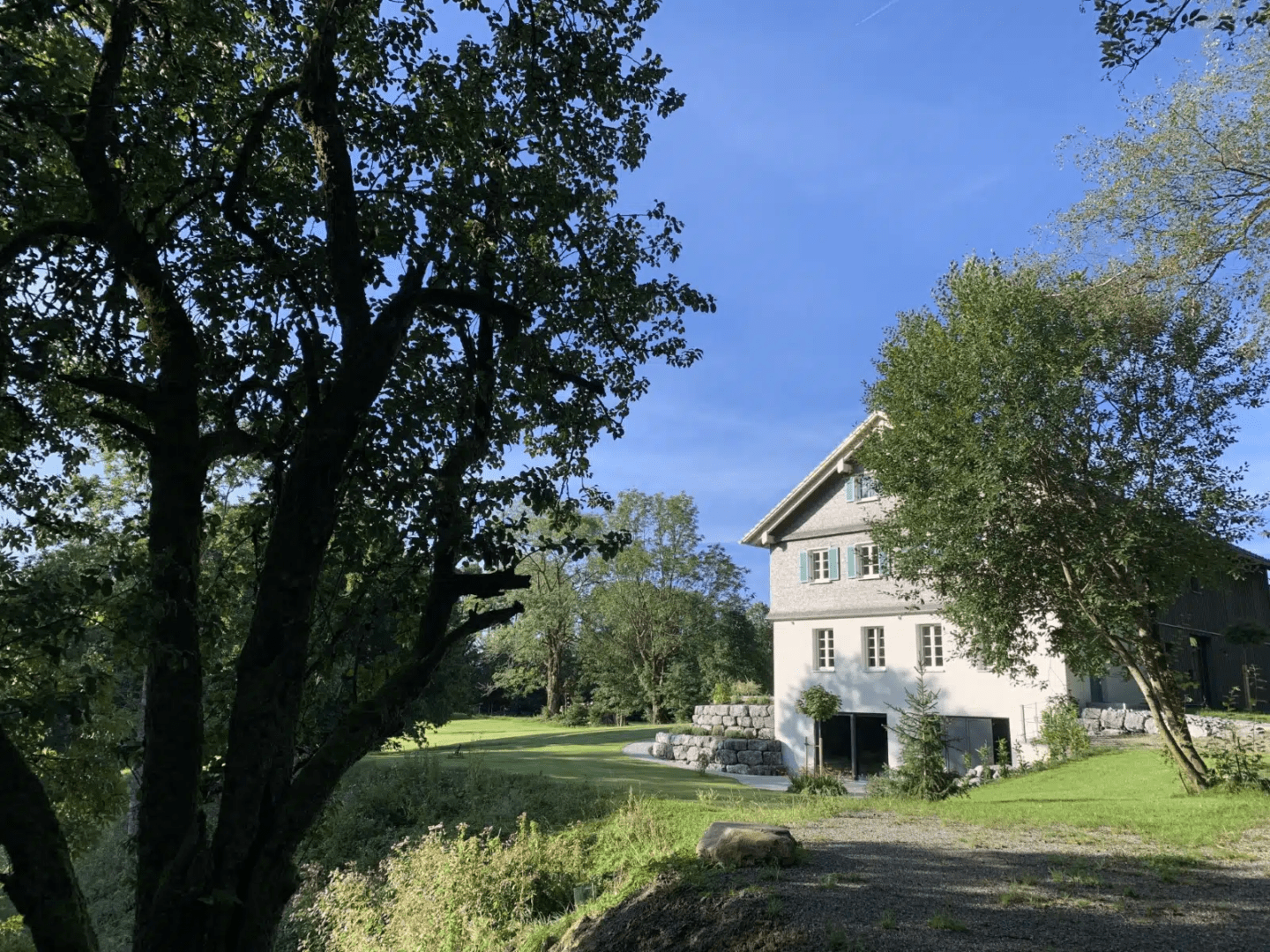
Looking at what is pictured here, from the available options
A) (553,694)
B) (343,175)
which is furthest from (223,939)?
(553,694)

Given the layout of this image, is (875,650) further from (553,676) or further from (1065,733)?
(553,676)

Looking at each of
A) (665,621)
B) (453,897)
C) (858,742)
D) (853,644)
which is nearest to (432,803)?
(453,897)

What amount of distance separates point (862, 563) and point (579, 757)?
11.5 metres

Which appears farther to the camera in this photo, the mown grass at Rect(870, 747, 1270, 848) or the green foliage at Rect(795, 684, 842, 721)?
the green foliage at Rect(795, 684, 842, 721)

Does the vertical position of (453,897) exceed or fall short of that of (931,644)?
it falls short

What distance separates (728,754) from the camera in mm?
26953

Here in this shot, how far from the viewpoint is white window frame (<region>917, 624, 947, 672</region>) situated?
24.6m

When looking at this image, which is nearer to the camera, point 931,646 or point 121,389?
point 121,389

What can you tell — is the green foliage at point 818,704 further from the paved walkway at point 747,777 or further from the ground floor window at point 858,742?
the ground floor window at point 858,742

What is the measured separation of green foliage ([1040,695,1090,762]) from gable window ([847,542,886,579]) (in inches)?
274

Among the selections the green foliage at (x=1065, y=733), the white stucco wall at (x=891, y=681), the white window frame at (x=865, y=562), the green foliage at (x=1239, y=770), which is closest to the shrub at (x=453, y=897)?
the green foliage at (x=1239, y=770)

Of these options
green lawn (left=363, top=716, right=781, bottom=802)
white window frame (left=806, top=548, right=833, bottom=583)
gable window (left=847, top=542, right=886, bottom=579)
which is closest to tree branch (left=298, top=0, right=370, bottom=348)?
green lawn (left=363, top=716, right=781, bottom=802)

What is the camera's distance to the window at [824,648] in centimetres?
2748

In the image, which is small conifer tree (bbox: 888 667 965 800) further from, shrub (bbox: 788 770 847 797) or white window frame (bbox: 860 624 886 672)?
white window frame (bbox: 860 624 886 672)
